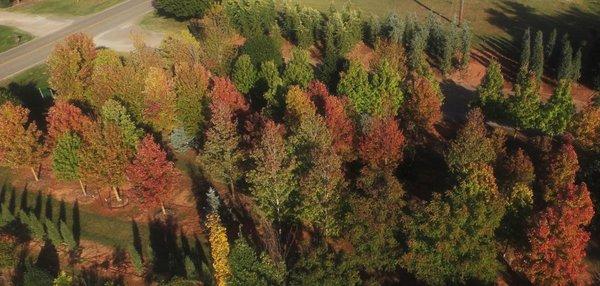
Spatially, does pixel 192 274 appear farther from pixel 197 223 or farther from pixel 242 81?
pixel 242 81

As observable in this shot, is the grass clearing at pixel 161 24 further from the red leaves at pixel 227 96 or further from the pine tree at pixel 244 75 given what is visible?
the red leaves at pixel 227 96

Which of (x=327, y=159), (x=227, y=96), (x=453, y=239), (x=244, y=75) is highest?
(x=327, y=159)

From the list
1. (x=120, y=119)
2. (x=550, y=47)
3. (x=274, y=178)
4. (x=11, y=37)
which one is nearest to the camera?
(x=274, y=178)

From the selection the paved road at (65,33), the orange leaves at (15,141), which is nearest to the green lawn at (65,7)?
the paved road at (65,33)

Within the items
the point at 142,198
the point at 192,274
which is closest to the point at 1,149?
the point at 142,198

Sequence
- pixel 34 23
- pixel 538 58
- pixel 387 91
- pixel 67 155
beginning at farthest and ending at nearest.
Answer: pixel 34 23, pixel 538 58, pixel 387 91, pixel 67 155

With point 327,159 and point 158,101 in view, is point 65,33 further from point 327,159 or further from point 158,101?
point 327,159

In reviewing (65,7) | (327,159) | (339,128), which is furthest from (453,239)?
(65,7)
